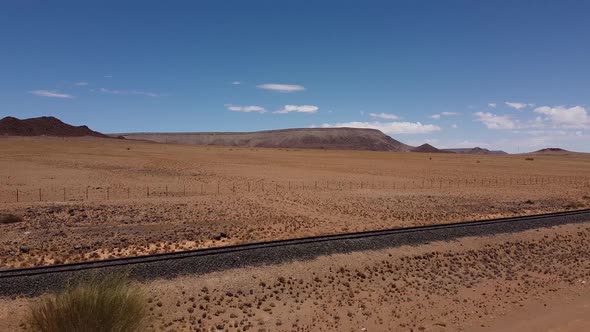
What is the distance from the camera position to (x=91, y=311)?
32.3 ft

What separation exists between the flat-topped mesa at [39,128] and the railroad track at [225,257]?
6717 inches

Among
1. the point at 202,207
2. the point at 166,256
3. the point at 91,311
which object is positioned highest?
the point at 91,311

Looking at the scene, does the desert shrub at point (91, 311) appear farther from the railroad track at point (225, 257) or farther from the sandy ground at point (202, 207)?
the sandy ground at point (202, 207)

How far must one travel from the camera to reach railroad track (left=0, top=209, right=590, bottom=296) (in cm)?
1320

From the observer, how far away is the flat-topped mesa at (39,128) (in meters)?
168

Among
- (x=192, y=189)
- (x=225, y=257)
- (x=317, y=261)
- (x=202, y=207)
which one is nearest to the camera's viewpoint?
(x=225, y=257)

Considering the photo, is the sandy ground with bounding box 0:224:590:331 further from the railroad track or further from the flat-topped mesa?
the flat-topped mesa

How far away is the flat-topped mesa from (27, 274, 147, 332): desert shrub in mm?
175132

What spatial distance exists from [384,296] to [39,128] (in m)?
187

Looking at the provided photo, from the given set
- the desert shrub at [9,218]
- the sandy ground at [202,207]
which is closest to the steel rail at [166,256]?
the sandy ground at [202,207]

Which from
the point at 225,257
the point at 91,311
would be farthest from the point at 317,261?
the point at 91,311

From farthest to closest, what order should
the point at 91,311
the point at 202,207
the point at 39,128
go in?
the point at 39,128, the point at 202,207, the point at 91,311

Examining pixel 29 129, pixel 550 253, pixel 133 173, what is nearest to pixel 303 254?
pixel 550 253

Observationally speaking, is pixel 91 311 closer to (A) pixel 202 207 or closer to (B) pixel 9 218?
(B) pixel 9 218
